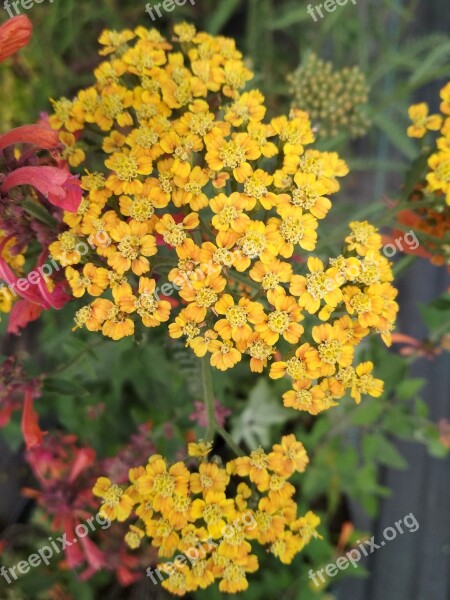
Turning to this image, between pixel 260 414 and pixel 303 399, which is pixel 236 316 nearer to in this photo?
pixel 303 399

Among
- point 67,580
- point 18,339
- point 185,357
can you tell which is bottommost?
point 67,580

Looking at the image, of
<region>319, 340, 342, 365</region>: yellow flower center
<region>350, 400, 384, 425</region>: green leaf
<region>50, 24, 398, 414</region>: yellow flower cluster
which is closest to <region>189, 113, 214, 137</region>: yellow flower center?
<region>50, 24, 398, 414</region>: yellow flower cluster

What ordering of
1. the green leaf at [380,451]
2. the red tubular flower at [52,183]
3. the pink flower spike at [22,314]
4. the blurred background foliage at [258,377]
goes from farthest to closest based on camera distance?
the green leaf at [380,451]
the blurred background foliage at [258,377]
the pink flower spike at [22,314]
the red tubular flower at [52,183]

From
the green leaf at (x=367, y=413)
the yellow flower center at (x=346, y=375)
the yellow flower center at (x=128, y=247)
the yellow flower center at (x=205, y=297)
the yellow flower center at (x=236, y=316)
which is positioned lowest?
the green leaf at (x=367, y=413)

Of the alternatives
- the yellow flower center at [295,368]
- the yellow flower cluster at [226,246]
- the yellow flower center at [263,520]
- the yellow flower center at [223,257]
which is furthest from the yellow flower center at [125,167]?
the yellow flower center at [263,520]

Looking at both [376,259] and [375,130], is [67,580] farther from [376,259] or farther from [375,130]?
[375,130]

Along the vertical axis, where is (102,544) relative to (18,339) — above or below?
below

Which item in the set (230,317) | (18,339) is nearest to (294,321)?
(230,317)

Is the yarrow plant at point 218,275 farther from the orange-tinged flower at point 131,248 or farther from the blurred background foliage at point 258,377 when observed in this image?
the blurred background foliage at point 258,377
